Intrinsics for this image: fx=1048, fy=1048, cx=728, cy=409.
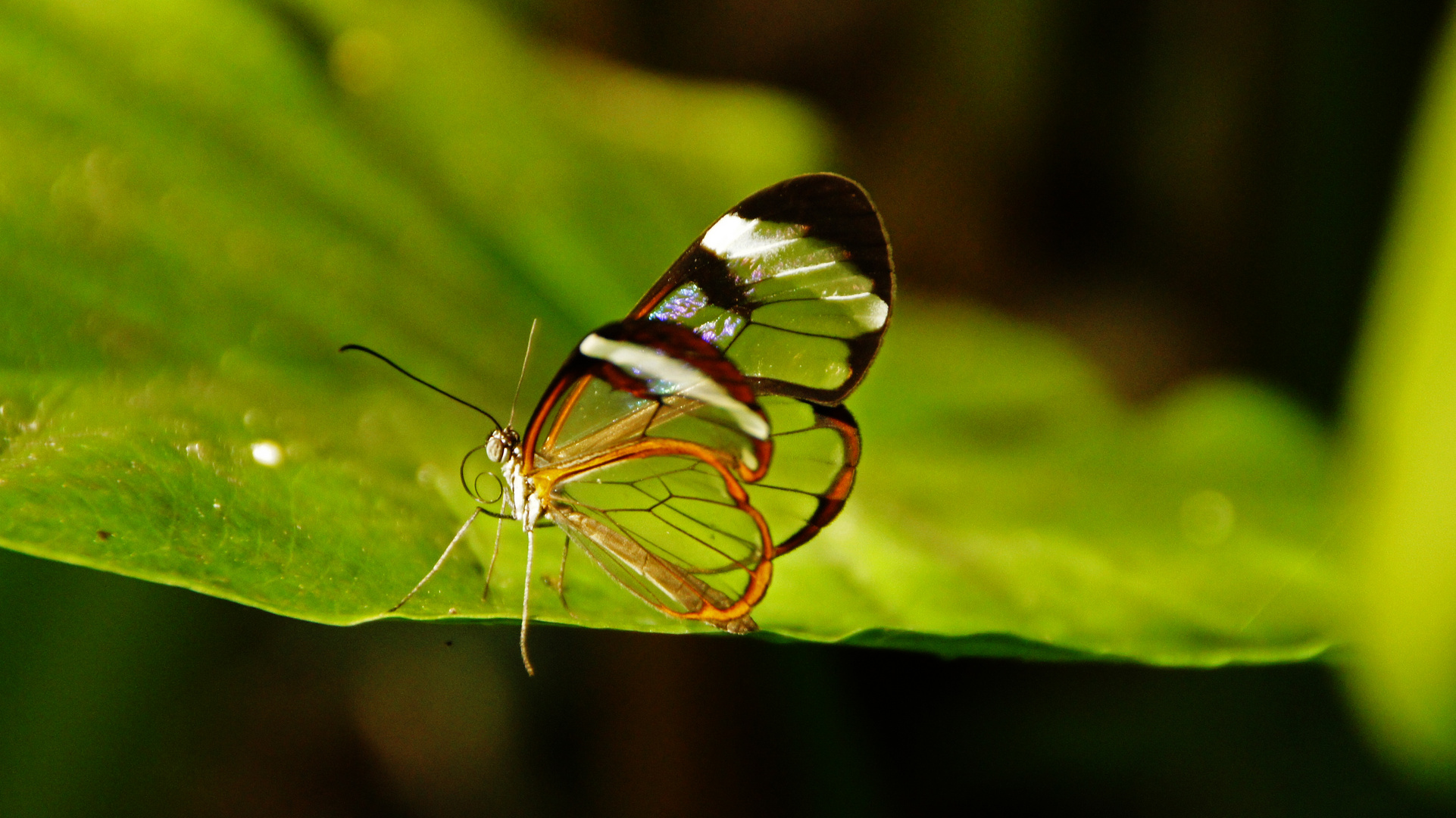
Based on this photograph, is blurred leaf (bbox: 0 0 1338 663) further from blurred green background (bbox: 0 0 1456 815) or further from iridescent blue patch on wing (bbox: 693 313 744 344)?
iridescent blue patch on wing (bbox: 693 313 744 344)

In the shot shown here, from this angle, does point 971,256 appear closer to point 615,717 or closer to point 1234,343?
point 1234,343

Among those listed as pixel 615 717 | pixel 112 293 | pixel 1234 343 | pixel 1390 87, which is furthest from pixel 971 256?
pixel 112 293

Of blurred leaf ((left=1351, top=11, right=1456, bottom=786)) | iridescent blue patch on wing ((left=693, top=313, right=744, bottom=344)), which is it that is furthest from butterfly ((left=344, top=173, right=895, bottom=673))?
blurred leaf ((left=1351, top=11, right=1456, bottom=786))

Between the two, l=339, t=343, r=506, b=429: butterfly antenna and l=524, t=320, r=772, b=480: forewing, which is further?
l=339, t=343, r=506, b=429: butterfly antenna

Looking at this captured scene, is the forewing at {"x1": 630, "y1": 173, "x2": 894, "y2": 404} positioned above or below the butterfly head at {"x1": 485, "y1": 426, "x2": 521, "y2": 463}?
above

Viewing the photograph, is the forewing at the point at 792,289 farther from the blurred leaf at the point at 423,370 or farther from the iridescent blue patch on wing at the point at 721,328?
the blurred leaf at the point at 423,370

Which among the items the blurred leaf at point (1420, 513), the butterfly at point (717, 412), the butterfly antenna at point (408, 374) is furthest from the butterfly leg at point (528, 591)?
the blurred leaf at point (1420, 513)
